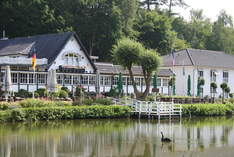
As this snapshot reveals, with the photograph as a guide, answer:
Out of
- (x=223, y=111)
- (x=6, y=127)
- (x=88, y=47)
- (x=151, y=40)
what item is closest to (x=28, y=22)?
(x=88, y=47)

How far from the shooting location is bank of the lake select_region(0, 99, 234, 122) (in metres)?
26.0

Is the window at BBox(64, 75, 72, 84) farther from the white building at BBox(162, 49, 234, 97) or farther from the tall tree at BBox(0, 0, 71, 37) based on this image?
the white building at BBox(162, 49, 234, 97)

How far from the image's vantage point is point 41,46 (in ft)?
134

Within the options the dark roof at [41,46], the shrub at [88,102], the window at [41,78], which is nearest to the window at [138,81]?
the dark roof at [41,46]

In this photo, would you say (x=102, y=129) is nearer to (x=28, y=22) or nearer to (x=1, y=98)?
(x=1, y=98)

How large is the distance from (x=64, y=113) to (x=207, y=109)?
1201 cm

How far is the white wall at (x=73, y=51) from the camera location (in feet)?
127

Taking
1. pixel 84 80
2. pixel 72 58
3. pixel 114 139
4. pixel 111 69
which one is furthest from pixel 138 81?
pixel 114 139

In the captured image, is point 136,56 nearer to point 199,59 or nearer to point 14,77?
point 14,77

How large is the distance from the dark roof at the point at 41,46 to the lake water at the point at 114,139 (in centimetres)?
1286

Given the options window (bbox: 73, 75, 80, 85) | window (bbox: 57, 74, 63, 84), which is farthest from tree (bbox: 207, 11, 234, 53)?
window (bbox: 57, 74, 63, 84)

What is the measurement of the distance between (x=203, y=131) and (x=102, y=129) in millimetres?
5622

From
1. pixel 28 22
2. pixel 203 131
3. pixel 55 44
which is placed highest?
pixel 28 22

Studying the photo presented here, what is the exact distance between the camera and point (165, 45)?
5778 cm
